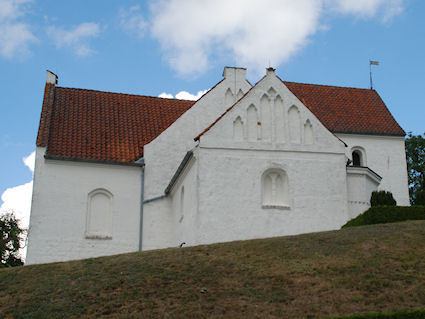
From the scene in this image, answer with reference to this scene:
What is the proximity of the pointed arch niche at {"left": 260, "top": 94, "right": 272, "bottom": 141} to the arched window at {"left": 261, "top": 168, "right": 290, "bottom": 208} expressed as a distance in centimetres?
152

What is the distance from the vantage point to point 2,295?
16.5 meters

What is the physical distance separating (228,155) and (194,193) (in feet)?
6.96

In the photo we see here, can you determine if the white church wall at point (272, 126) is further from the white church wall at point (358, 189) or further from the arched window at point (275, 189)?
the white church wall at point (358, 189)

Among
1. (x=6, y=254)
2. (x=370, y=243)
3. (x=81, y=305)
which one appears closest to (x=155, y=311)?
(x=81, y=305)

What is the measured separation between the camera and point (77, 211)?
28.9 meters

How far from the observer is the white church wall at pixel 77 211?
2811 cm

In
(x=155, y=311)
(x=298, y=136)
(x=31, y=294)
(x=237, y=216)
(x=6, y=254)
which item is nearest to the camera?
(x=155, y=311)

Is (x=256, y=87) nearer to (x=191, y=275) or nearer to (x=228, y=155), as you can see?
(x=228, y=155)

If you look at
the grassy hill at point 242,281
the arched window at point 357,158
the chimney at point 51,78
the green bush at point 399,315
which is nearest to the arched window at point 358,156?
the arched window at point 357,158

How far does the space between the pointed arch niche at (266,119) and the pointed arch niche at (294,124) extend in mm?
900

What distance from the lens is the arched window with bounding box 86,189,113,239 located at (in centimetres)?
2888

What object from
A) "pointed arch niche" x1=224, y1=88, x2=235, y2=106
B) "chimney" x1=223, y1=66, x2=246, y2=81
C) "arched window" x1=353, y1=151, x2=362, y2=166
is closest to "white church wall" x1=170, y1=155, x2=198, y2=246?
"pointed arch niche" x1=224, y1=88, x2=235, y2=106

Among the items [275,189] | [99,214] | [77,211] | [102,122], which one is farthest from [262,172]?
[102,122]

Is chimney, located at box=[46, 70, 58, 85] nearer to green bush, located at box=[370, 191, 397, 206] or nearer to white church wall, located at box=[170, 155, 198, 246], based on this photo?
white church wall, located at box=[170, 155, 198, 246]
